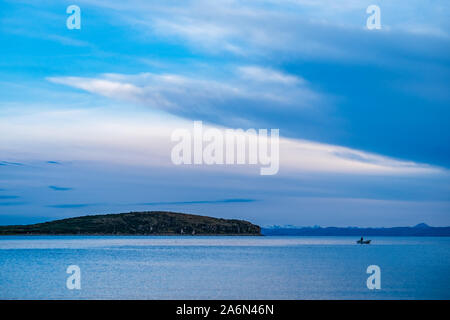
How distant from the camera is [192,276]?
202 feet

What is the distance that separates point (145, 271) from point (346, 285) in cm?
2545

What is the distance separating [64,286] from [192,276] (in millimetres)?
14249

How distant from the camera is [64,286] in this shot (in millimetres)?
53000
